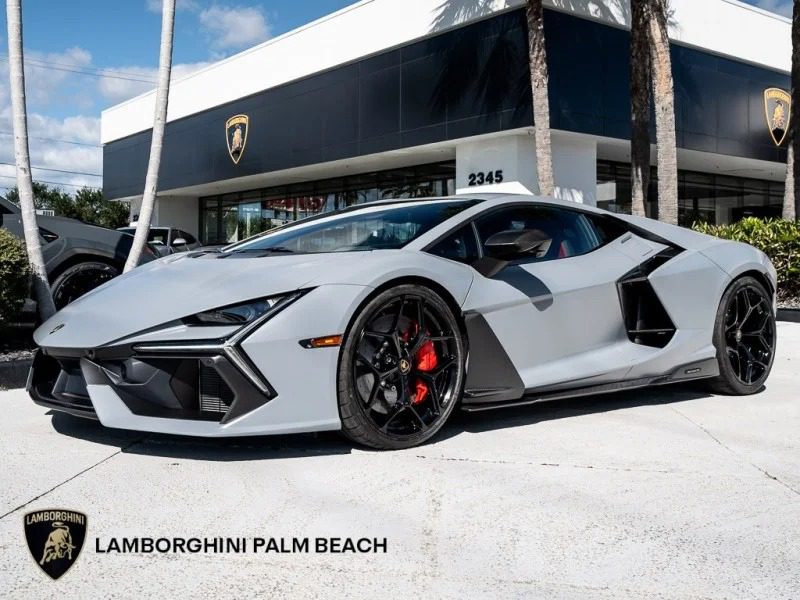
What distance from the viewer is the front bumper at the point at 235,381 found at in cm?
302

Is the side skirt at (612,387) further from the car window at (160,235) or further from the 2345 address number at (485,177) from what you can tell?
the car window at (160,235)

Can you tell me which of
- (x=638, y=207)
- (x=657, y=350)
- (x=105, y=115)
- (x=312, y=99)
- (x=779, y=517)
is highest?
(x=105, y=115)

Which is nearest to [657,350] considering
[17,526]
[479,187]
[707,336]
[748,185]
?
[707,336]

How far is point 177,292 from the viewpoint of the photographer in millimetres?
3354

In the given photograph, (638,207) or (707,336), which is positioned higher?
(638,207)

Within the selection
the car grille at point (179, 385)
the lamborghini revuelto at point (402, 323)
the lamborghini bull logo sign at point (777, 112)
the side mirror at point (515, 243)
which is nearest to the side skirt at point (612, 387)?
the lamborghini revuelto at point (402, 323)

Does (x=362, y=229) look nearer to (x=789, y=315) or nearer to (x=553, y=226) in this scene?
(x=553, y=226)

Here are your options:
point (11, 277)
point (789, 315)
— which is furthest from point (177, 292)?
point (789, 315)

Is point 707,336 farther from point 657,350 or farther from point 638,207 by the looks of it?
point 638,207

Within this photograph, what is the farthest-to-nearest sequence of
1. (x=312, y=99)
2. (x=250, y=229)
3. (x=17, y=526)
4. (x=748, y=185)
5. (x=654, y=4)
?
(x=250, y=229) < (x=748, y=185) < (x=312, y=99) < (x=654, y=4) < (x=17, y=526)

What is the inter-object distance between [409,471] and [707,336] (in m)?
2.33

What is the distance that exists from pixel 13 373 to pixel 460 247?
130 inches

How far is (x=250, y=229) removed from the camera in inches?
1201

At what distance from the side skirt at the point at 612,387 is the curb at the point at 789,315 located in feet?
20.2
